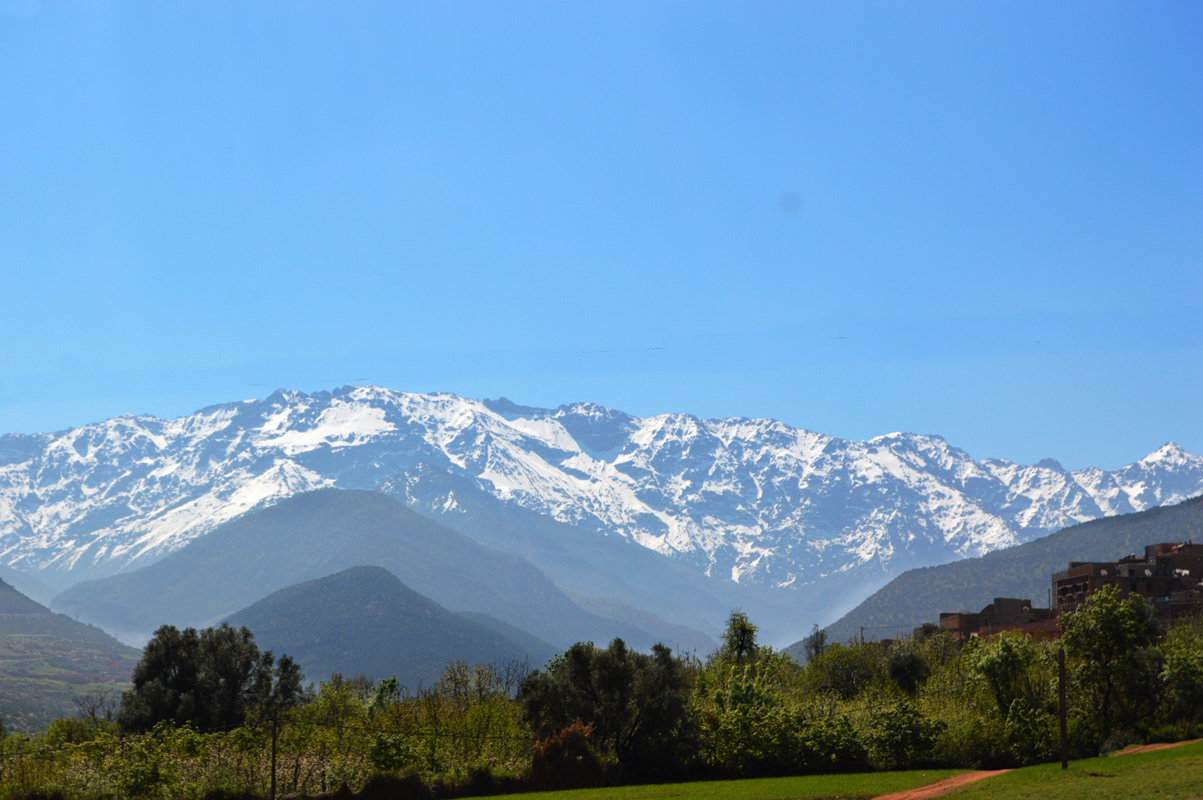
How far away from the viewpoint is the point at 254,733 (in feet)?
246

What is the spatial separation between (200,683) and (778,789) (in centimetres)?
5915

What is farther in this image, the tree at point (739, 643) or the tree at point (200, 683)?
the tree at point (739, 643)

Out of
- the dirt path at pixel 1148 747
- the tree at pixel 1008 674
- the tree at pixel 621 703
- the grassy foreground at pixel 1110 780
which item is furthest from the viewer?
the tree at pixel 1008 674

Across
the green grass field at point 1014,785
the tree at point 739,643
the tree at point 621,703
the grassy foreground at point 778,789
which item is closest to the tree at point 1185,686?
the green grass field at point 1014,785

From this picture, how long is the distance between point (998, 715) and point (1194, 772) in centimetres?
2257

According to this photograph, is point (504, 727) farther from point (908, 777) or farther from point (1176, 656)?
point (1176, 656)

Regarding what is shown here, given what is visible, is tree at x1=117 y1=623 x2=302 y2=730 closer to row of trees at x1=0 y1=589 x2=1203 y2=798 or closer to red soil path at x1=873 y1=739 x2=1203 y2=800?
row of trees at x1=0 y1=589 x2=1203 y2=798

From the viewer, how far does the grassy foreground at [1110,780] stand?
46375mm

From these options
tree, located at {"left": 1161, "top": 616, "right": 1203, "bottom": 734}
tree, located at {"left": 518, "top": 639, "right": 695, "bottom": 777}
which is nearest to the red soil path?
tree, located at {"left": 1161, "top": 616, "right": 1203, "bottom": 734}

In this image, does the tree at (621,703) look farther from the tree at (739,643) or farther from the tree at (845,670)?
the tree at (845,670)

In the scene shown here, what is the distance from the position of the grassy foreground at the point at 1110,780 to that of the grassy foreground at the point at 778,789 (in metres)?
4.86

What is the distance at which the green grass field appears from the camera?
47.6 m

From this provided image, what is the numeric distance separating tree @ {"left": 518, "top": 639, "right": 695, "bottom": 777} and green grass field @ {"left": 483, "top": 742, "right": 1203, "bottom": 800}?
4339mm

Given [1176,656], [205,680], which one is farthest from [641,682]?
[205,680]
